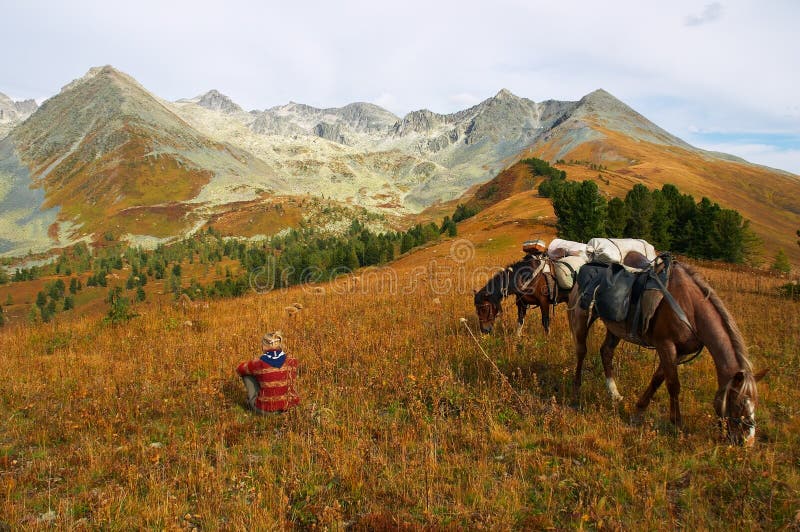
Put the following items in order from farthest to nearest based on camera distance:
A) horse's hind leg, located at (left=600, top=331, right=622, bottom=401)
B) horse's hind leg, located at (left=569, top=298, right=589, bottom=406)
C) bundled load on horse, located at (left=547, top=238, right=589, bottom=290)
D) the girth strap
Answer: bundled load on horse, located at (left=547, top=238, right=589, bottom=290) → horse's hind leg, located at (left=569, top=298, right=589, bottom=406) → horse's hind leg, located at (left=600, top=331, right=622, bottom=401) → the girth strap

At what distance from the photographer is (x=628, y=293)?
6.48 metres

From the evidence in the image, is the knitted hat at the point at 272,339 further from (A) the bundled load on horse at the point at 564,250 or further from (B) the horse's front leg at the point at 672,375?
(A) the bundled load on horse at the point at 564,250

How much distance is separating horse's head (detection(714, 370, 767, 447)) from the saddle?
128cm

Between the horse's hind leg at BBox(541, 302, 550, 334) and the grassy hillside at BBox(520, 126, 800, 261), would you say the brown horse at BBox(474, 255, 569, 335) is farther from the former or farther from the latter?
the grassy hillside at BBox(520, 126, 800, 261)

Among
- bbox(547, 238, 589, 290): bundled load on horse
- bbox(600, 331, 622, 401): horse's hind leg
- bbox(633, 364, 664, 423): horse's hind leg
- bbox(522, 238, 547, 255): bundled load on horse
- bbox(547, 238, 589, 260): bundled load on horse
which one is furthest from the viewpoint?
bbox(547, 238, 589, 260): bundled load on horse

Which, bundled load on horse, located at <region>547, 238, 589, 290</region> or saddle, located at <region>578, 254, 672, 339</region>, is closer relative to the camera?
saddle, located at <region>578, 254, 672, 339</region>

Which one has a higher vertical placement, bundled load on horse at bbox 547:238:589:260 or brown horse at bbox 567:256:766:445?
bundled load on horse at bbox 547:238:589:260

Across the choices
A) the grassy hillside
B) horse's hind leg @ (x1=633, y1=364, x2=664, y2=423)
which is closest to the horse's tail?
horse's hind leg @ (x1=633, y1=364, x2=664, y2=423)

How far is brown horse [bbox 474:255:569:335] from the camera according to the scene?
34.2ft

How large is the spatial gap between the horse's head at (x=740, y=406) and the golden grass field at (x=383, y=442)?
0.24 meters

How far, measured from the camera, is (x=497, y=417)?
20.4 feet

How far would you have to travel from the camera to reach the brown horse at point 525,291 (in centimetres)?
1042

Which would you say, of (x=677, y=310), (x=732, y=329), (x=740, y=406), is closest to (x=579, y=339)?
(x=677, y=310)

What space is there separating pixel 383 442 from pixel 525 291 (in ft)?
21.0
